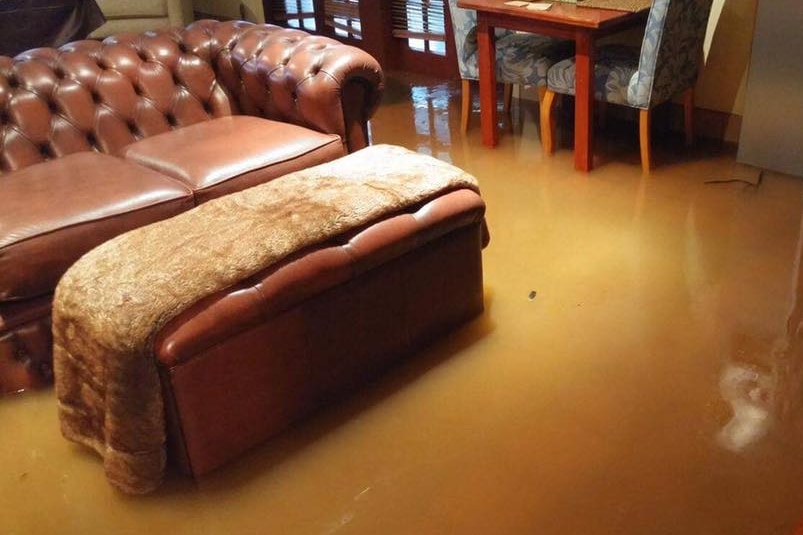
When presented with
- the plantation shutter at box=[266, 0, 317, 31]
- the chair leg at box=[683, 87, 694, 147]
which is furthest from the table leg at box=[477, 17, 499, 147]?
the plantation shutter at box=[266, 0, 317, 31]

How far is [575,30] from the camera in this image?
318 cm

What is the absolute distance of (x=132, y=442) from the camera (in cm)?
180

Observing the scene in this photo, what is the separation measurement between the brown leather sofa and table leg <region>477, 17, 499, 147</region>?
0.90 metres

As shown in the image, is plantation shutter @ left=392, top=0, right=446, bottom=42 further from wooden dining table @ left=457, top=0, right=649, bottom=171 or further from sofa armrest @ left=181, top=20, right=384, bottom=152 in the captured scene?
sofa armrest @ left=181, top=20, right=384, bottom=152

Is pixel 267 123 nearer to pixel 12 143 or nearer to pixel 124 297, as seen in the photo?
pixel 12 143

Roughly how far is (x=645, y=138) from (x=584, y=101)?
0.31 m

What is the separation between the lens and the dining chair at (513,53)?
3543 mm

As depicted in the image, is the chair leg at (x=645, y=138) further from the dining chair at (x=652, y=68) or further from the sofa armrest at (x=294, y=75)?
the sofa armrest at (x=294, y=75)

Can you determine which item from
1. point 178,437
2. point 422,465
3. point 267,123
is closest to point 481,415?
point 422,465

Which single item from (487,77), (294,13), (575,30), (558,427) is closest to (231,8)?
(294,13)

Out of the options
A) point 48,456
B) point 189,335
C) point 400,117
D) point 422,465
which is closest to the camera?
point 189,335

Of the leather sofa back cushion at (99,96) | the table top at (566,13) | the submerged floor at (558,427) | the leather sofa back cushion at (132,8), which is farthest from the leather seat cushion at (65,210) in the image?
the leather sofa back cushion at (132,8)

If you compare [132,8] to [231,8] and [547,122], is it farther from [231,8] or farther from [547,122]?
[547,122]

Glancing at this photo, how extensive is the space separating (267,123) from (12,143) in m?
0.83
